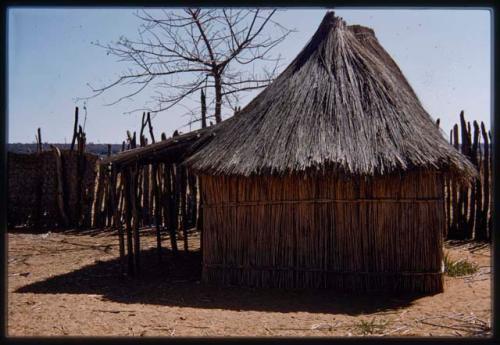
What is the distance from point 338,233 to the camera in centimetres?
842

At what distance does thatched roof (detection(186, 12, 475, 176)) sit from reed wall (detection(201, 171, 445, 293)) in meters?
0.40

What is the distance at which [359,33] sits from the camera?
11.4m

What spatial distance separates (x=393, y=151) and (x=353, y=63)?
2.29 m

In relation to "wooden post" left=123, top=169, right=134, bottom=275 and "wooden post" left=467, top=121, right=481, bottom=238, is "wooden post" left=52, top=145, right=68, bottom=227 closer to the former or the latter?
"wooden post" left=123, top=169, right=134, bottom=275

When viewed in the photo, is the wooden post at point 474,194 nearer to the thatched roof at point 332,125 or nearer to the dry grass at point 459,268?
the dry grass at point 459,268

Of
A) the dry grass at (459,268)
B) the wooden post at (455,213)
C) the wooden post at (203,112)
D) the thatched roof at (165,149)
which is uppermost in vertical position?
the wooden post at (203,112)

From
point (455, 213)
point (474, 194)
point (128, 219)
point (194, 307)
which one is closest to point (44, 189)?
point (128, 219)

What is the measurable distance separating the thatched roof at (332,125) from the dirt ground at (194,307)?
70.0 inches

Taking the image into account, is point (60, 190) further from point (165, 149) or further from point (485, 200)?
point (485, 200)

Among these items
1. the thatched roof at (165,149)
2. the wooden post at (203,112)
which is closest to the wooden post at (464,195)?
the wooden post at (203,112)

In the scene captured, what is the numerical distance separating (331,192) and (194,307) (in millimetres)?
2606

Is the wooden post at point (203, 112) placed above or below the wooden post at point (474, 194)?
above

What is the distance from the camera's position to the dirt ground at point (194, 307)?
620 centimetres

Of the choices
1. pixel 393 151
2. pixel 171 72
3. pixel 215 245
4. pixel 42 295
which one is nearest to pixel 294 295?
pixel 215 245
